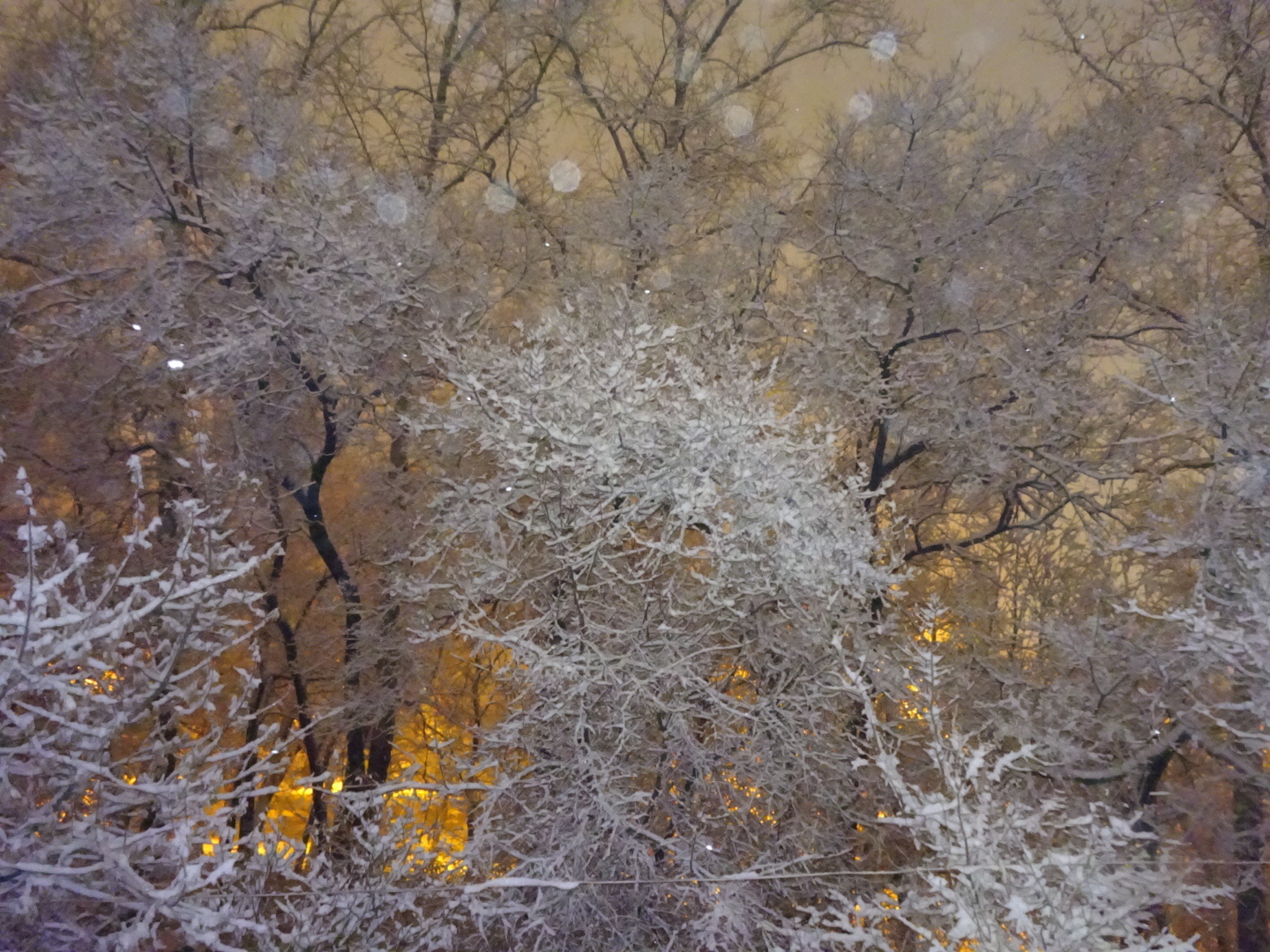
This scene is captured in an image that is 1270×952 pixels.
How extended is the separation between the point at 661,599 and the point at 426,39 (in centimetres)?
724

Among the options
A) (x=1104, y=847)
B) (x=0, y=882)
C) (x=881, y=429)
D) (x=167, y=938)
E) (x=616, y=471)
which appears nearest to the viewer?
(x=0, y=882)

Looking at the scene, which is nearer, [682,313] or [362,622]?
[682,313]

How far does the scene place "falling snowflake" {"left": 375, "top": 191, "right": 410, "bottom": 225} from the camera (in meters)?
7.14

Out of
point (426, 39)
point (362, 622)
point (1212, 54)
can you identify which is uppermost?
point (426, 39)

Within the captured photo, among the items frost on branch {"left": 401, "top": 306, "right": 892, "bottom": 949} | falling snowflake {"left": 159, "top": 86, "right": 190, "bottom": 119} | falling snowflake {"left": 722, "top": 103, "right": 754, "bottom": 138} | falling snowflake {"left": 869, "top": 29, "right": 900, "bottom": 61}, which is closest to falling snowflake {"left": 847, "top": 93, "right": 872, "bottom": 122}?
falling snowflake {"left": 869, "top": 29, "right": 900, "bottom": 61}

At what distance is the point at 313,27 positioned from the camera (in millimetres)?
8289

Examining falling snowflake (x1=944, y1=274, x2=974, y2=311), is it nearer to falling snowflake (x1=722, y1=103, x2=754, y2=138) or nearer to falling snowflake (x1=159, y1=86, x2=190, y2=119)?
falling snowflake (x1=722, y1=103, x2=754, y2=138)

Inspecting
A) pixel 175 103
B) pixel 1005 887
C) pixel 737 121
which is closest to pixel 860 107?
pixel 737 121

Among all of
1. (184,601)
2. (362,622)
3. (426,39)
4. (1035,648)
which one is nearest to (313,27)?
(426,39)

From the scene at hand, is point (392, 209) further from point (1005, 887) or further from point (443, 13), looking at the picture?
point (1005, 887)

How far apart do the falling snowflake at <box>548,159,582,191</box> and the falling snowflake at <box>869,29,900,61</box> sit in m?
3.78

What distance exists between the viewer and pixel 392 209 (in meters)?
7.20

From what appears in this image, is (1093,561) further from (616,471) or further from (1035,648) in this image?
(616,471)

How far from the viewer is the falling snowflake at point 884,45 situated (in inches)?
348
